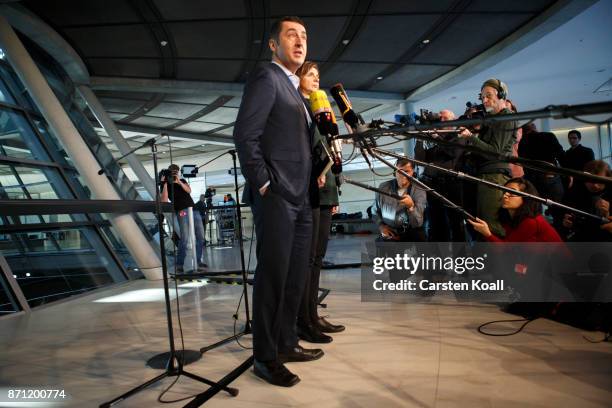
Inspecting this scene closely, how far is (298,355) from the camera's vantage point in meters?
2.22

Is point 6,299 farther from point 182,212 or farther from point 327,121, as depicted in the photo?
point 327,121

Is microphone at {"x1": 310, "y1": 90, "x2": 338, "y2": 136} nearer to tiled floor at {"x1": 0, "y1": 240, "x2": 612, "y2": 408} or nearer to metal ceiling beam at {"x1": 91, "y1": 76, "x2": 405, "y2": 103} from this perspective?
tiled floor at {"x1": 0, "y1": 240, "x2": 612, "y2": 408}

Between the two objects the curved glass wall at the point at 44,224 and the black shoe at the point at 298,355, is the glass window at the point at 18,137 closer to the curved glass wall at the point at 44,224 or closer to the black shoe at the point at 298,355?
the curved glass wall at the point at 44,224

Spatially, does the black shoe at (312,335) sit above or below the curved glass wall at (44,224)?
below

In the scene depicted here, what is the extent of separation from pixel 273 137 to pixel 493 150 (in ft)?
5.86

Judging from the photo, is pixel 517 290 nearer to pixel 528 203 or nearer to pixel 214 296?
pixel 528 203

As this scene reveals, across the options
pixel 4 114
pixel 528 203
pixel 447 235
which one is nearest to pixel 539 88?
pixel 447 235

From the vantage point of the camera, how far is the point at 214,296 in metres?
4.30

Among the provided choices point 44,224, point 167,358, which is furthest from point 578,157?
point 44,224

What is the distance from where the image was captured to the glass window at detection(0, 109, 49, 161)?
5.84m

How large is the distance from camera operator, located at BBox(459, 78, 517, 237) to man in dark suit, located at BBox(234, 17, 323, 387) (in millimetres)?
1502

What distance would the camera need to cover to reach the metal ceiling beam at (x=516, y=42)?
20.4 feet

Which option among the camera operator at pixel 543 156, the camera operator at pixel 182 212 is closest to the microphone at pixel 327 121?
the camera operator at pixel 543 156

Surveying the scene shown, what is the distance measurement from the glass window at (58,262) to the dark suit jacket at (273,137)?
373cm
